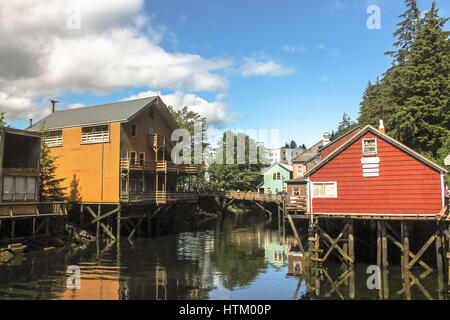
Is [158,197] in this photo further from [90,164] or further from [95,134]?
[95,134]

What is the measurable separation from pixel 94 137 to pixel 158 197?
8571 mm

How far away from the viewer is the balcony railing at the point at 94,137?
33.5 meters

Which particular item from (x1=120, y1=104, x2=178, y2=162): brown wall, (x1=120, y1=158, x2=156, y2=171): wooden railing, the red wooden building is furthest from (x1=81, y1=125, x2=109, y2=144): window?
the red wooden building

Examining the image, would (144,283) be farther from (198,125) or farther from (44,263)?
(198,125)

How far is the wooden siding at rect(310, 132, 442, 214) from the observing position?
1980 cm

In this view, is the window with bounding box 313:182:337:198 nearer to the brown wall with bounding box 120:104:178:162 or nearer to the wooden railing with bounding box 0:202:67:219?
the brown wall with bounding box 120:104:178:162

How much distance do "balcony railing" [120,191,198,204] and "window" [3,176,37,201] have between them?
751cm

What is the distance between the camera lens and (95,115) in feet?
119

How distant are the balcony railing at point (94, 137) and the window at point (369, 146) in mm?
23234

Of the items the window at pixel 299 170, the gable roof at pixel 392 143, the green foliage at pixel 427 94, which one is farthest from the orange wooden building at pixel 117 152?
the green foliage at pixel 427 94

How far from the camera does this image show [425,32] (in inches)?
1314

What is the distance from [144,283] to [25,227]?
54.0ft
